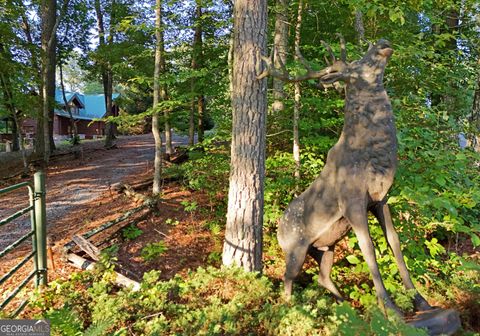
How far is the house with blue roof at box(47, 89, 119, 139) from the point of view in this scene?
109ft

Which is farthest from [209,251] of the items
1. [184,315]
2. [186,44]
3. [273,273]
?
[186,44]

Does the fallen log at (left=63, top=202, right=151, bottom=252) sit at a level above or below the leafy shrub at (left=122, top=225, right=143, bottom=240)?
above

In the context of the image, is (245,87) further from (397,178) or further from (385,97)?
(397,178)

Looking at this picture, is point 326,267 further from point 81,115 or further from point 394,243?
point 81,115

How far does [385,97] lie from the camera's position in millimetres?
3162

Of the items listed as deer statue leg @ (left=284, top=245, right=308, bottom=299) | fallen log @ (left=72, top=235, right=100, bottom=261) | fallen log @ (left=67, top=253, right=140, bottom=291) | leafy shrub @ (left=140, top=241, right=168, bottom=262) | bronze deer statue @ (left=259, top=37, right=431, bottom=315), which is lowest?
leafy shrub @ (left=140, top=241, right=168, bottom=262)

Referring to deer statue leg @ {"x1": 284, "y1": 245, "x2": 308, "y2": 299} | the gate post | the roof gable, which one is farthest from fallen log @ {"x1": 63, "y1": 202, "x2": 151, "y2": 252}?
the roof gable

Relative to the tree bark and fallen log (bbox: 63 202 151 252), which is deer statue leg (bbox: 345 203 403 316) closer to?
fallen log (bbox: 63 202 151 252)

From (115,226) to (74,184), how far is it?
6074 mm

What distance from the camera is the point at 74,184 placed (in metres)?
11.7

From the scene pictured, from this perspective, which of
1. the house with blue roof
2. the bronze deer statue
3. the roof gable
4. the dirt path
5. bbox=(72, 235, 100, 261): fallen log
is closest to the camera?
the bronze deer statue

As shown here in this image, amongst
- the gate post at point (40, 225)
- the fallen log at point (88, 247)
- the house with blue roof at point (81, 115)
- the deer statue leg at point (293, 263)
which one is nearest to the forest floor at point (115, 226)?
the fallen log at point (88, 247)

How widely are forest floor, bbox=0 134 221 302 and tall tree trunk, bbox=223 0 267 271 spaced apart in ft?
4.06

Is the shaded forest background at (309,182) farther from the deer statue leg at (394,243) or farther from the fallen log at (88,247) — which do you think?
the fallen log at (88,247)
